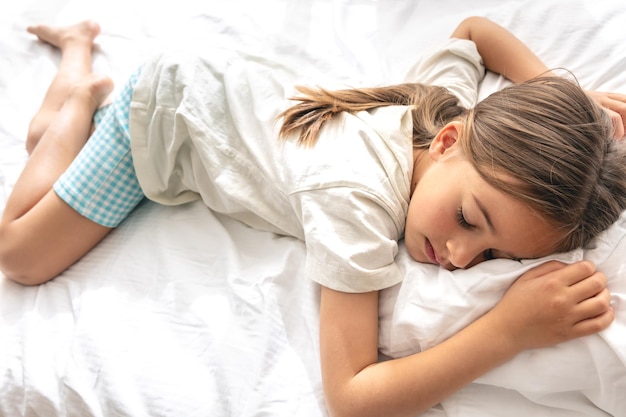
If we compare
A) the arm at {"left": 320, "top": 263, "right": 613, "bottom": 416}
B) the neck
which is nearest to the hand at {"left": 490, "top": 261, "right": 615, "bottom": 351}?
the arm at {"left": 320, "top": 263, "right": 613, "bottom": 416}

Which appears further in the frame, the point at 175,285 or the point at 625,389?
the point at 175,285

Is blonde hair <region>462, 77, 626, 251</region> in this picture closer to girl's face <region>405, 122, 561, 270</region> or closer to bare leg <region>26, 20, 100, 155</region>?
girl's face <region>405, 122, 561, 270</region>

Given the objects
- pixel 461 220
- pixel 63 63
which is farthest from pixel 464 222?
pixel 63 63

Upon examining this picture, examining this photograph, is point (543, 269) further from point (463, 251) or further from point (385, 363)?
point (385, 363)

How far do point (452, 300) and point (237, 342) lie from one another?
0.31 meters

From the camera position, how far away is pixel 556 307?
75cm

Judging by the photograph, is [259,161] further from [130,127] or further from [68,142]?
[68,142]

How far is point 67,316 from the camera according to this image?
3.19 feet

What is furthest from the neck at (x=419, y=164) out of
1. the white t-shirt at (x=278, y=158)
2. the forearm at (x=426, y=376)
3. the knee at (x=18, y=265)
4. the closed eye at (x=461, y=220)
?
the knee at (x=18, y=265)

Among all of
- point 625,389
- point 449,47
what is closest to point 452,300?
point 625,389

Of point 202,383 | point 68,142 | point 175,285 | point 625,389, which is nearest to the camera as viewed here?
point 625,389

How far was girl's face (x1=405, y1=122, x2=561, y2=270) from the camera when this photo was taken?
2.53 ft

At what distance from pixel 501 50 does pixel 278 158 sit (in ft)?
1.63

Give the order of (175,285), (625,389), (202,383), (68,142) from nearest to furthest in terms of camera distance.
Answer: (625,389)
(202,383)
(175,285)
(68,142)
